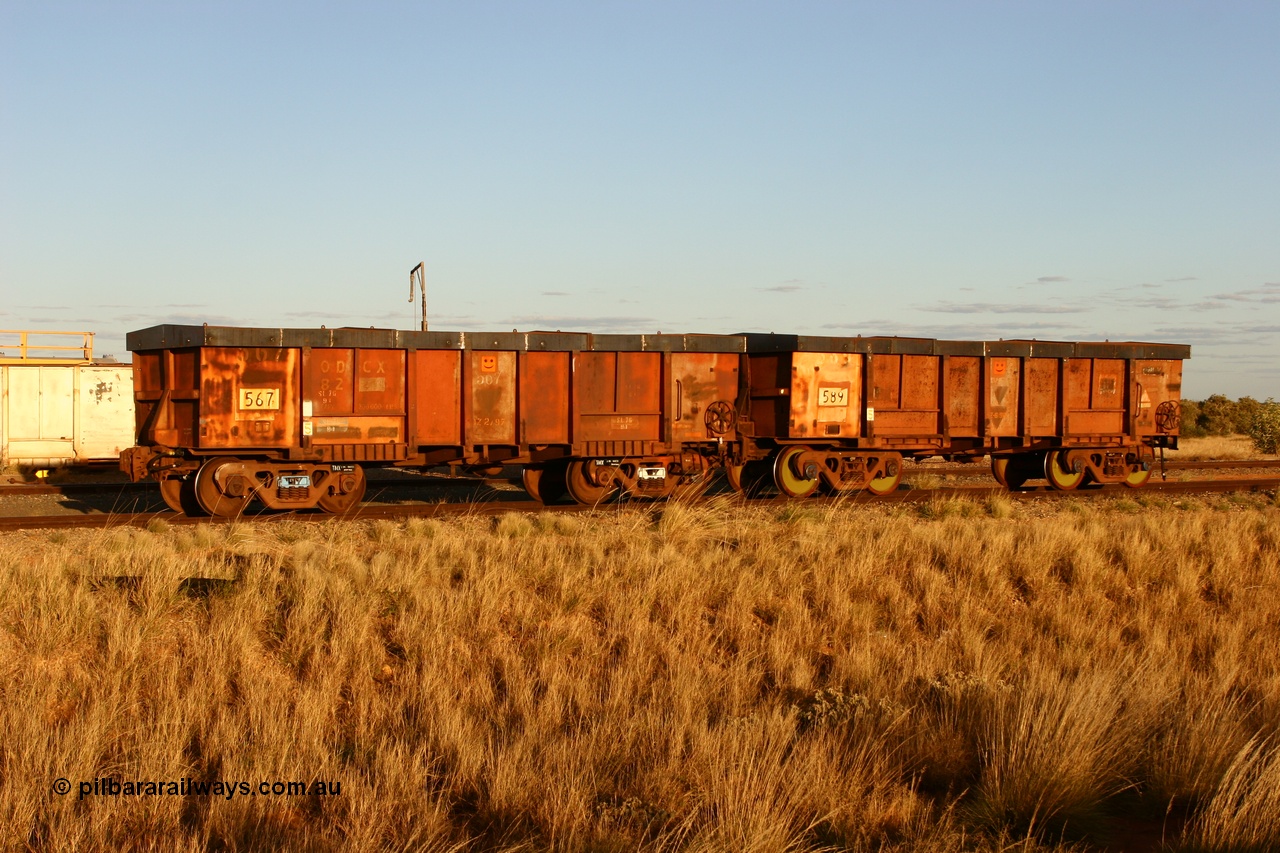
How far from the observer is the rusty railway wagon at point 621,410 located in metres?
14.9

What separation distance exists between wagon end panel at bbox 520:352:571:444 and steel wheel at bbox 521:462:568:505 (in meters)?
0.97

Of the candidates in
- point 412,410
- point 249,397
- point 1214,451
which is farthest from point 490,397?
point 1214,451

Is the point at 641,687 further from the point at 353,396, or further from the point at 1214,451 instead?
the point at 1214,451

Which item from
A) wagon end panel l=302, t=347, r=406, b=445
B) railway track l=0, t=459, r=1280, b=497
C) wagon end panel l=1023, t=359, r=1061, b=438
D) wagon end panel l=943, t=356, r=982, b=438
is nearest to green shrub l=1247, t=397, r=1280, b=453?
railway track l=0, t=459, r=1280, b=497

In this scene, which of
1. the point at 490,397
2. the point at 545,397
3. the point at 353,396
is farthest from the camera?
the point at 545,397

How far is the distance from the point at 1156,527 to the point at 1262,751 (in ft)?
27.0

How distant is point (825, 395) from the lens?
693 inches

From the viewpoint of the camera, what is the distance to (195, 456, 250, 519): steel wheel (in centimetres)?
1467

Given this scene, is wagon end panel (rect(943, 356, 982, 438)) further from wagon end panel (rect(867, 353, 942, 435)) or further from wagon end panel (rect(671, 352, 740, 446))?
wagon end panel (rect(671, 352, 740, 446))

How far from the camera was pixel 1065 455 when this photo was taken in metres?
20.0

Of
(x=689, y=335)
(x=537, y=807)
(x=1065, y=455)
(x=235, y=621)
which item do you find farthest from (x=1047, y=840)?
(x=1065, y=455)

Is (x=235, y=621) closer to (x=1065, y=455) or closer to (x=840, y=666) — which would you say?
(x=840, y=666)

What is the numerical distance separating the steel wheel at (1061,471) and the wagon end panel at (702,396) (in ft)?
22.1

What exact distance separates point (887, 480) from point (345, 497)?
9.45m
